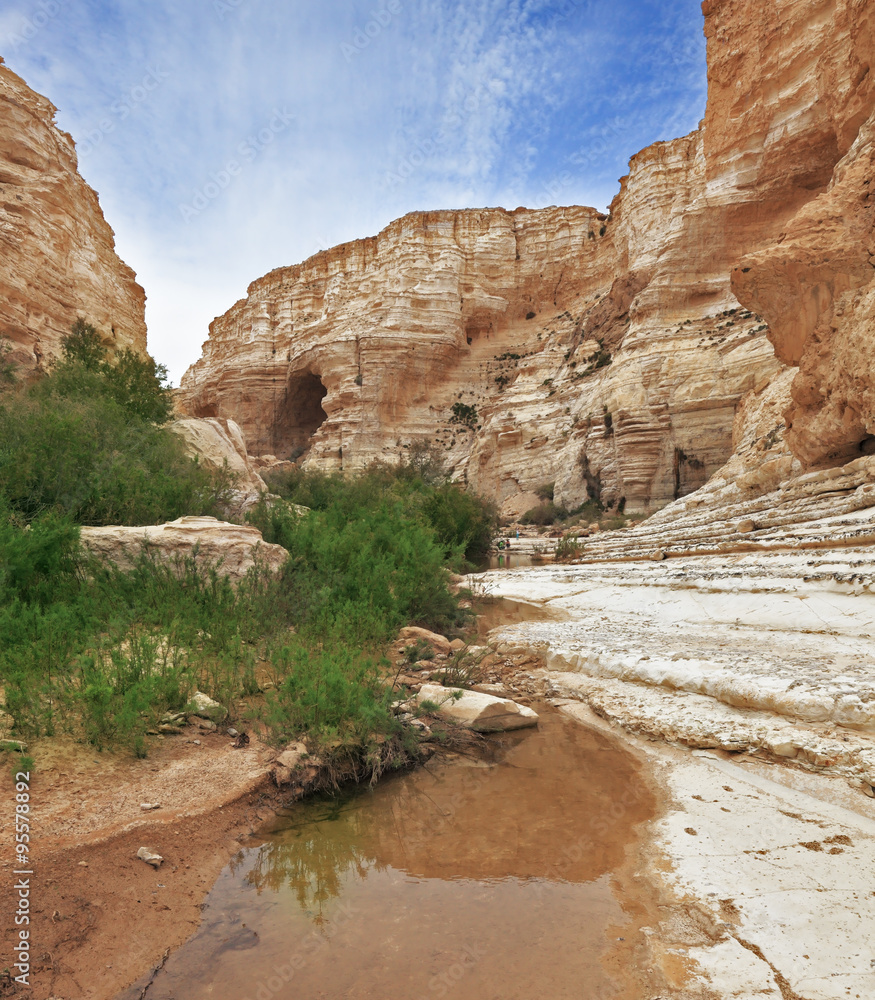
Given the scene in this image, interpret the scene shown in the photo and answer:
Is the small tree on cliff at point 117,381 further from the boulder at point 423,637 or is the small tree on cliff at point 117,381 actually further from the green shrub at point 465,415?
the green shrub at point 465,415

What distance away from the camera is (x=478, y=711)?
4.07 m

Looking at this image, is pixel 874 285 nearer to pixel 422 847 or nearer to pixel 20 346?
pixel 422 847

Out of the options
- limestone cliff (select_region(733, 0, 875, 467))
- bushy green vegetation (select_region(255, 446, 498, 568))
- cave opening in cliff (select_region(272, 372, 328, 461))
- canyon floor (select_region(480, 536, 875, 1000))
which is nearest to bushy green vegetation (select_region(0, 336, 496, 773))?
canyon floor (select_region(480, 536, 875, 1000))

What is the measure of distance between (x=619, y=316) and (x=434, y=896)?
104ft

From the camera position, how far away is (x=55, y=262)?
17000 millimetres

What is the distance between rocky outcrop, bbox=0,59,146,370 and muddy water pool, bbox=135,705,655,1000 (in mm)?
15502

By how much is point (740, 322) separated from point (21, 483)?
24609mm

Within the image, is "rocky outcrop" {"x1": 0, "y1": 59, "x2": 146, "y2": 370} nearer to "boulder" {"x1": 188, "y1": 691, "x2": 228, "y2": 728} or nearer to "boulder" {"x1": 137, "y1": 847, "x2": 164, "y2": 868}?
"boulder" {"x1": 188, "y1": 691, "x2": 228, "y2": 728}

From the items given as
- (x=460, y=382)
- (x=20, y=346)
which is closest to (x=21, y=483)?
(x=20, y=346)

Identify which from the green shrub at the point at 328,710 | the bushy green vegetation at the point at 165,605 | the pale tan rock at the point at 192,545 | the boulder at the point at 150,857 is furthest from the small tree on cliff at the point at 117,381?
the boulder at the point at 150,857

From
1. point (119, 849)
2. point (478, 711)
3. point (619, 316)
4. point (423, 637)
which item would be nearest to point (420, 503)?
point (423, 637)

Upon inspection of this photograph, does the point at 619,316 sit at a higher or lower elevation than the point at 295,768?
higher

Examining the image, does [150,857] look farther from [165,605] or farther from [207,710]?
[165,605]

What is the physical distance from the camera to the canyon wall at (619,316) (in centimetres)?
1120
